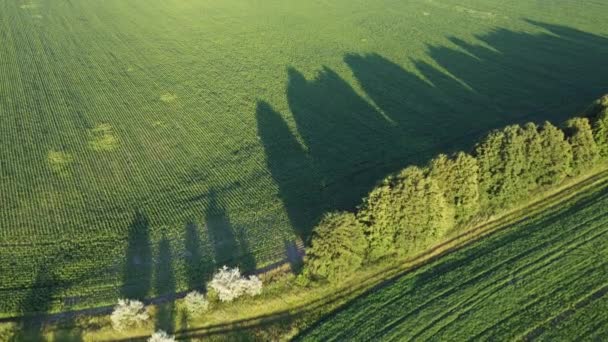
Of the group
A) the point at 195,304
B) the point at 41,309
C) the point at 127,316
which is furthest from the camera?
the point at 41,309

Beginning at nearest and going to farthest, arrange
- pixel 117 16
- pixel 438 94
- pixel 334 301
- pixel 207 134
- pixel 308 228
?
pixel 334 301 < pixel 308 228 < pixel 207 134 < pixel 438 94 < pixel 117 16

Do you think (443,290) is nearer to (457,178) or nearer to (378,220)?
(378,220)

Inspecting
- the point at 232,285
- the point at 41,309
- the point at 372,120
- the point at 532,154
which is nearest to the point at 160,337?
the point at 232,285

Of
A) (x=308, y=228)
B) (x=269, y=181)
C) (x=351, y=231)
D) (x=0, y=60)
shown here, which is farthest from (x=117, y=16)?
(x=351, y=231)

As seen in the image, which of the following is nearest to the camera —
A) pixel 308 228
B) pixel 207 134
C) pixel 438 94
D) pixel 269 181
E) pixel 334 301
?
pixel 334 301

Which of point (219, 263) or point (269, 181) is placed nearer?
point (219, 263)

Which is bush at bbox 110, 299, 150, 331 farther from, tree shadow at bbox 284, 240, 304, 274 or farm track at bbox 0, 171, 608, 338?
tree shadow at bbox 284, 240, 304, 274

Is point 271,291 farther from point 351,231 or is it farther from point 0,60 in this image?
point 0,60

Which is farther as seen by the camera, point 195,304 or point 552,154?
point 552,154

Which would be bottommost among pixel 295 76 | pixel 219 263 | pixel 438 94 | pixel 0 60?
pixel 219 263
